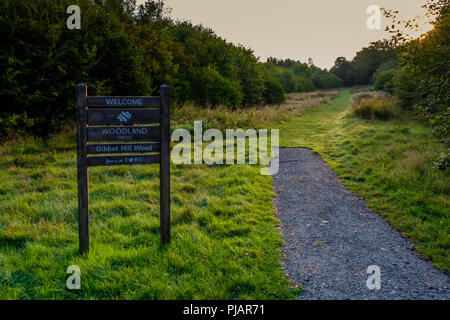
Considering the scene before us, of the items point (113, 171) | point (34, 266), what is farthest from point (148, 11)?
point (34, 266)

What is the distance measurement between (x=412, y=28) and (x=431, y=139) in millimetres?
7806

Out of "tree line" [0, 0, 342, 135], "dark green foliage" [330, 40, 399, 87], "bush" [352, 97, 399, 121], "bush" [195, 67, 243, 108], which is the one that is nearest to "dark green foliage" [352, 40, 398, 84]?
"dark green foliage" [330, 40, 399, 87]

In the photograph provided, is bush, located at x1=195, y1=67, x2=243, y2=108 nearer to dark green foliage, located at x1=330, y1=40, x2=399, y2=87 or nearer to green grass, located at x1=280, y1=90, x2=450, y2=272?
green grass, located at x1=280, y1=90, x2=450, y2=272

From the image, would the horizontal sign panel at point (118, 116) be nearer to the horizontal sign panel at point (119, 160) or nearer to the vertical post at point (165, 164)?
the vertical post at point (165, 164)

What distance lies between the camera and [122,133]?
4727mm

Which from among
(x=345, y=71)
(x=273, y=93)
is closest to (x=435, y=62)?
(x=273, y=93)

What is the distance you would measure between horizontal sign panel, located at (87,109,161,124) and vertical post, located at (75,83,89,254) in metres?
0.13

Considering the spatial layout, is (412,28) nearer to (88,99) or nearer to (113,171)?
(88,99)

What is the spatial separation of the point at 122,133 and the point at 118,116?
0.27 m

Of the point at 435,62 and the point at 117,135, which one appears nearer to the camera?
the point at 117,135

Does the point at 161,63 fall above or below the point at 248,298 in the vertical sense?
above

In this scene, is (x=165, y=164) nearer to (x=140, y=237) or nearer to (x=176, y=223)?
(x=140, y=237)

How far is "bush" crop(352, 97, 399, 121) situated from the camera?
20.7 m

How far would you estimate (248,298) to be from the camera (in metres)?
3.62
